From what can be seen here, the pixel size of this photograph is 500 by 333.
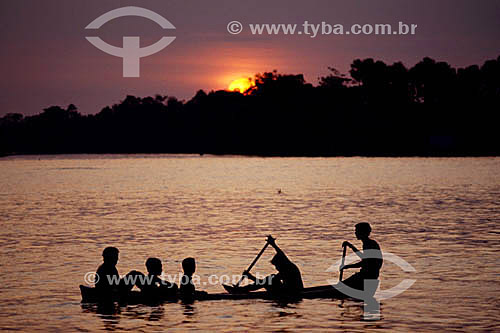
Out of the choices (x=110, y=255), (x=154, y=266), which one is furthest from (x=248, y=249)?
(x=110, y=255)

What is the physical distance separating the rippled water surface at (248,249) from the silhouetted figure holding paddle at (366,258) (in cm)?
57

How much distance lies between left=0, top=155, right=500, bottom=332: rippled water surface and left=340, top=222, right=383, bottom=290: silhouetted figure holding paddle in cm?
57

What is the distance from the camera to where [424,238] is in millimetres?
34219

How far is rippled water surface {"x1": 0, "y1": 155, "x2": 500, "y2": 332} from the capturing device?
18094 millimetres

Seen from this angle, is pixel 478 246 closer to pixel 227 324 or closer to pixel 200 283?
pixel 200 283

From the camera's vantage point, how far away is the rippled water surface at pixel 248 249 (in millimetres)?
18094

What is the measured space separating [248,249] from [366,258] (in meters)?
12.8

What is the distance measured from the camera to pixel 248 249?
101 feet

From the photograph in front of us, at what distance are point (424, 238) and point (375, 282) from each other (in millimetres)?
15721

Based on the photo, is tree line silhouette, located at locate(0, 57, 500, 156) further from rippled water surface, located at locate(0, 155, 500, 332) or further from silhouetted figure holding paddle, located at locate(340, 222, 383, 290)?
silhouetted figure holding paddle, located at locate(340, 222, 383, 290)
